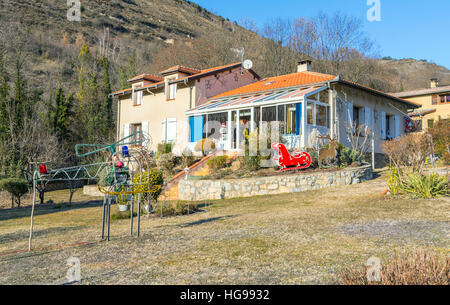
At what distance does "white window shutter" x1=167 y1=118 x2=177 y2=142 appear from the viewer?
24.3m

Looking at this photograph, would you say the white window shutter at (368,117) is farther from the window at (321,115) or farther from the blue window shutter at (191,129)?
the blue window shutter at (191,129)

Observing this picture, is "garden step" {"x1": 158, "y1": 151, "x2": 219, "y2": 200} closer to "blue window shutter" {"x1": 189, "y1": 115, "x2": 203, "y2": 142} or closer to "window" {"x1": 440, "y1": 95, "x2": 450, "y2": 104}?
"blue window shutter" {"x1": 189, "y1": 115, "x2": 203, "y2": 142}

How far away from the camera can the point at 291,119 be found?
18.0 meters

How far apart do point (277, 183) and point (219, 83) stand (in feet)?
42.6

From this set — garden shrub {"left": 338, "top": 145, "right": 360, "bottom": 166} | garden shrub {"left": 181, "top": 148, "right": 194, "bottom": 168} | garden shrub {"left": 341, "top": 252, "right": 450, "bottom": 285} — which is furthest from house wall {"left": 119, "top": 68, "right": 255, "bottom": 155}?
garden shrub {"left": 341, "top": 252, "right": 450, "bottom": 285}

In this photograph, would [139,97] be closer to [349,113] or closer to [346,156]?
[349,113]

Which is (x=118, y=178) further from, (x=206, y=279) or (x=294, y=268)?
(x=294, y=268)

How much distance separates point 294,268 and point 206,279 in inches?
47.6

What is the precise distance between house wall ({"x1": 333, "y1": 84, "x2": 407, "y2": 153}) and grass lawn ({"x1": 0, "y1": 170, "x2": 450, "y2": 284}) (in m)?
9.18

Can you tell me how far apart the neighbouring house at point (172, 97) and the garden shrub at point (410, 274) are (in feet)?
64.4
